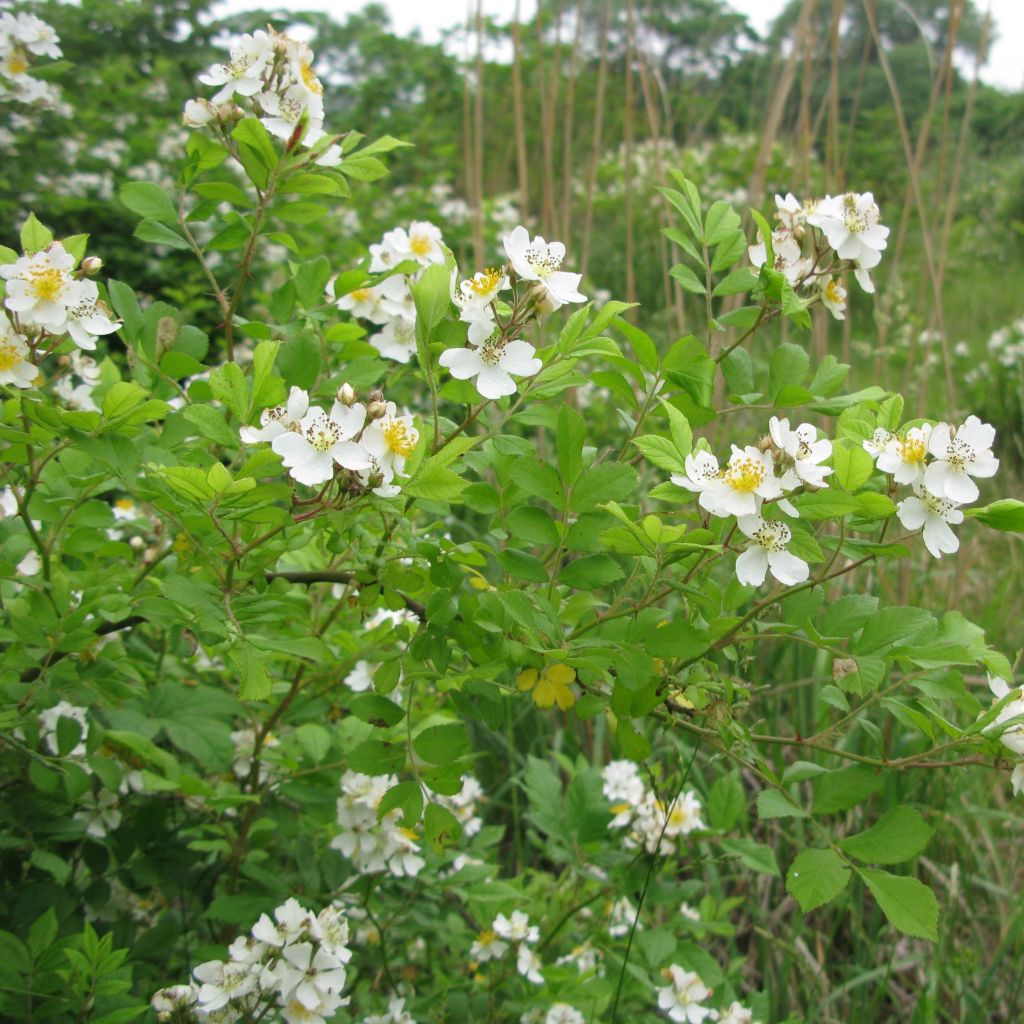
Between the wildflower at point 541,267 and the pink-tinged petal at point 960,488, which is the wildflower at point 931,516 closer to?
the pink-tinged petal at point 960,488

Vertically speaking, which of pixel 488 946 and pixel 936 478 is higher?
pixel 936 478


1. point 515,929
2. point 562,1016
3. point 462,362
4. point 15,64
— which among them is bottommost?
point 562,1016

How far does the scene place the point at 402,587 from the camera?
Answer: 96cm

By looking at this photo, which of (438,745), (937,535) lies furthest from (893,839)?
(438,745)

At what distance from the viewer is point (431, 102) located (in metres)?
5.96

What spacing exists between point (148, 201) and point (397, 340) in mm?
328

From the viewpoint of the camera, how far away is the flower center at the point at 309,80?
1.09 metres

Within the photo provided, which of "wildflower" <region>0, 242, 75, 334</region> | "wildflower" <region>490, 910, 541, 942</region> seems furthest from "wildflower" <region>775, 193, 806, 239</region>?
"wildflower" <region>490, 910, 541, 942</region>

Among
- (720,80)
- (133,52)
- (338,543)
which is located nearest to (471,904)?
(338,543)

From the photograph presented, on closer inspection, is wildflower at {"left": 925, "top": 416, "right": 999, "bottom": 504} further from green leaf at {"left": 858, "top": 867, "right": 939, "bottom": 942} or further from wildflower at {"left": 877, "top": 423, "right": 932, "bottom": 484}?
green leaf at {"left": 858, "top": 867, "right": 939, "bottom": 942}

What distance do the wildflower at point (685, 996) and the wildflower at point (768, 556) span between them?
0.80 metres

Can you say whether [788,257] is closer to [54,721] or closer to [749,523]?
[749,523]

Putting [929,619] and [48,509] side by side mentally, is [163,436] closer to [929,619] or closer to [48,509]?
[48,509]

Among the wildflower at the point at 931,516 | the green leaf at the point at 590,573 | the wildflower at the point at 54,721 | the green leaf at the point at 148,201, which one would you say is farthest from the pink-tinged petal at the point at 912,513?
the wildflower at the point at 54,721
